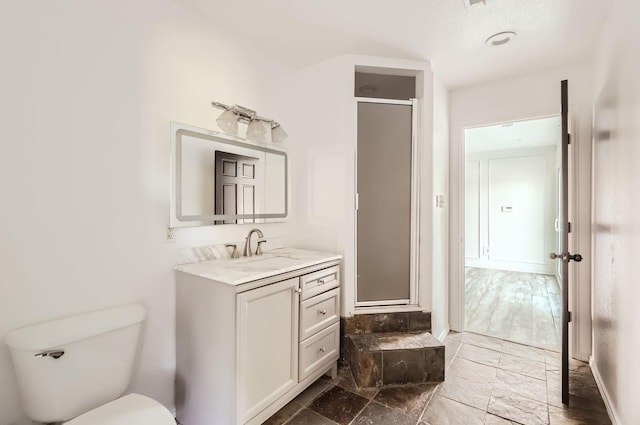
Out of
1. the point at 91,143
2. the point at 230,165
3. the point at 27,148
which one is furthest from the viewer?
the point at 230,165

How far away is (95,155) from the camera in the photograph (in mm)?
1461

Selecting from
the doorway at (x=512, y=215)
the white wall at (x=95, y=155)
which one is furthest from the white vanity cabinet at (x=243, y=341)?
the doorway at (x=512, y=215)

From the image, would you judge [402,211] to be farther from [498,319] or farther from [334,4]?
[498,319]

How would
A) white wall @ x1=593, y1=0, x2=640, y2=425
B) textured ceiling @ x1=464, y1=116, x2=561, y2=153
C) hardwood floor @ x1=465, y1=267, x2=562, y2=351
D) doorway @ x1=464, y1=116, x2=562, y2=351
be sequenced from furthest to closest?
doorway @ x1=464, y1=116, x2=562, y2=351, textured ceiling @ x1=464, y1=116, x2=561, y2=153, hardwood floor @ x1=465, y1=267, x2=562, y2=351, white wall @ x1=593, y1=0, x2=640, y2=425

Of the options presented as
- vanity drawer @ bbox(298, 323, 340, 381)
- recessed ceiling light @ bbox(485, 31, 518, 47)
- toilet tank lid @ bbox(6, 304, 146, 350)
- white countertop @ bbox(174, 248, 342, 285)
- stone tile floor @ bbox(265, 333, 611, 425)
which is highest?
recessed ceiling light @ bbox(485, 31, 518, 47)

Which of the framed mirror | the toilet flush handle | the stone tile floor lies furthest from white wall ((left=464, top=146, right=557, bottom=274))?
the toilet flush handle

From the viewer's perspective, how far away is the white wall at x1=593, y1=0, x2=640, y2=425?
141 cm

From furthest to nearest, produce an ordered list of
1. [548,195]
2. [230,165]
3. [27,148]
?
[548,195] < [230,165] < [27,148]

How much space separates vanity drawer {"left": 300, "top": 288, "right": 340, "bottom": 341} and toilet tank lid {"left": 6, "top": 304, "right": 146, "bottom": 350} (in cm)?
91

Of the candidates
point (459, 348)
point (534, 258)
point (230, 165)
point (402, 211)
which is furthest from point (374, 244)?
point (534, 258)

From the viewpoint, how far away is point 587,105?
2.46 metres

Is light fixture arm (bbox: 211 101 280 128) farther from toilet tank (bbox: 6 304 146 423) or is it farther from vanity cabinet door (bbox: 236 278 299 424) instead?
toilet tank (bbox: 6 304 146 423)

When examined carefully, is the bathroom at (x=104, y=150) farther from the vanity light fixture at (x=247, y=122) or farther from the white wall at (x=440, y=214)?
the white wall at (x=440, y=214)

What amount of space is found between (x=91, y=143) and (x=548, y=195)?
6744mm
